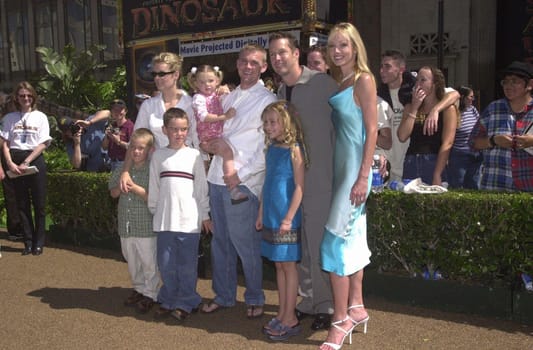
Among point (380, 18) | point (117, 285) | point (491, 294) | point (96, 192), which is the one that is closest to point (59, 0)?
point (380, 18)

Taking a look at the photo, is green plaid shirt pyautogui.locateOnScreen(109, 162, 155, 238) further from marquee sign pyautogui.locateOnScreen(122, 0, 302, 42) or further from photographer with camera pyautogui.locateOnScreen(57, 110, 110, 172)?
marquee sign pyautogui.locateOnScreen(122, 0, 302, 42)

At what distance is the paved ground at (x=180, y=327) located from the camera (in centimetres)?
437

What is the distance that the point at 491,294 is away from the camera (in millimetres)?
4828

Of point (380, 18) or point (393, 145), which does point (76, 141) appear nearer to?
point (393, 145)

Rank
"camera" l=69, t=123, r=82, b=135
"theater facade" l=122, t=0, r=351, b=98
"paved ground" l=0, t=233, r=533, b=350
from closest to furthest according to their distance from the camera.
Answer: "paved ground" l=0, t=233, r=533, b=350 → "camera" l=69, t=123, r=82, b=135 → "theater facade" l=122, t=0, r=351, b=98

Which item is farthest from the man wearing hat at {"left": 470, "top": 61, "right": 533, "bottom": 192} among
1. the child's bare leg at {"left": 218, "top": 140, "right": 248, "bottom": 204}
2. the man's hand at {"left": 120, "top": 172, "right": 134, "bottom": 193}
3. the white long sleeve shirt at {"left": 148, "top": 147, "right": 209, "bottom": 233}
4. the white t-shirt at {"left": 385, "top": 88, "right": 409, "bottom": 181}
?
the man's hand at {"left": 120, "top": 172, "right": 134, "bottom": 193}

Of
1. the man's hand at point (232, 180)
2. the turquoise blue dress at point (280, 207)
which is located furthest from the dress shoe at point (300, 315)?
the man's hand at point (232, 180)

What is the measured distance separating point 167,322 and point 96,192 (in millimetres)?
3237

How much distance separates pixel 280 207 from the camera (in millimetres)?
4344

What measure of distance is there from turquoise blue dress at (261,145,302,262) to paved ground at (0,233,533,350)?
67cm

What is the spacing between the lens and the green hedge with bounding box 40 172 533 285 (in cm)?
465

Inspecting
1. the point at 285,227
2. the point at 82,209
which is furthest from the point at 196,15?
the point at 285,227

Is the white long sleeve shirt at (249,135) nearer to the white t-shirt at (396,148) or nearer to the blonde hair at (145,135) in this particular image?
the blonde hair at (145,135)

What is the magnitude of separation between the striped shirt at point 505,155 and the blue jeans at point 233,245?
2179 millimetres
